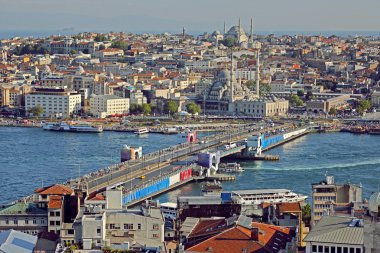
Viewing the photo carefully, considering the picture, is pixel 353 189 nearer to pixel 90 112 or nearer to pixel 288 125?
pixel 288 125

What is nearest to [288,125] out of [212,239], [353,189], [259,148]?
[259,148]

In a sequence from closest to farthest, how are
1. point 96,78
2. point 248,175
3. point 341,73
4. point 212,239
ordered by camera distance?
point 212,239 → point 248,175 → point 96,78 → point 341,73

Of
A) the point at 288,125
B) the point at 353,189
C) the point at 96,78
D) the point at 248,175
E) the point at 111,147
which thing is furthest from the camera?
the point at 96,78

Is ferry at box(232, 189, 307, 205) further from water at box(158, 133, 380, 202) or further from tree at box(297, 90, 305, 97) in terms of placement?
tree at box(297, 90, 305, 97)

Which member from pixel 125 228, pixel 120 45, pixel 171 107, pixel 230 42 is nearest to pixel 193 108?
pixel 171 107

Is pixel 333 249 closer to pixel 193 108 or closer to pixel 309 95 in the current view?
pixel 193 108

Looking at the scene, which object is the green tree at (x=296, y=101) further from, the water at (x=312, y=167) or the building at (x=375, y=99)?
the water at (x=312, y=167)

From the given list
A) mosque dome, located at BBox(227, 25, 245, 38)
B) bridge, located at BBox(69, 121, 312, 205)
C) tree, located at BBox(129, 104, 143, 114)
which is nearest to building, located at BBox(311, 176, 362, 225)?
bridge, located at BBox(69, 121, 312, 205)
